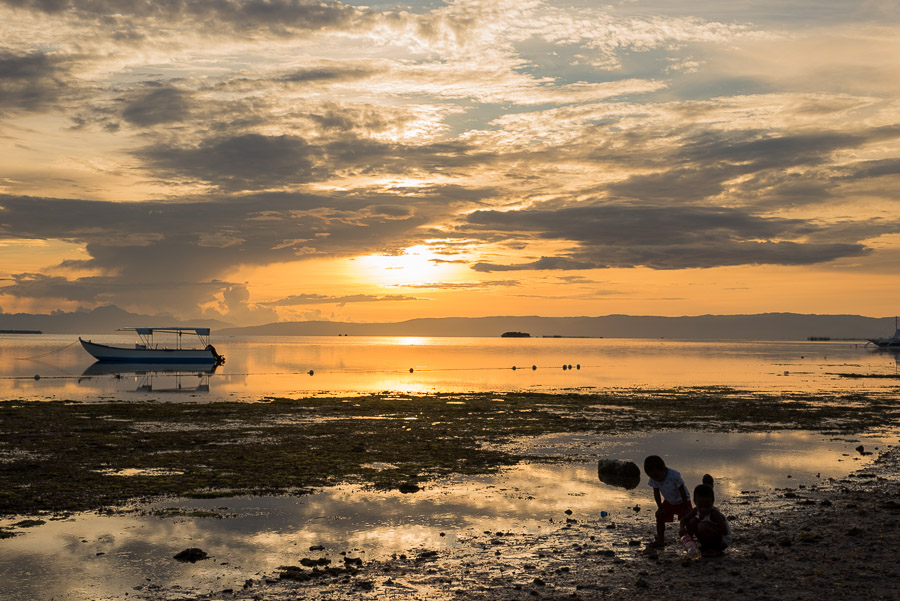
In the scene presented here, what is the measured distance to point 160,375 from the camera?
83.8m

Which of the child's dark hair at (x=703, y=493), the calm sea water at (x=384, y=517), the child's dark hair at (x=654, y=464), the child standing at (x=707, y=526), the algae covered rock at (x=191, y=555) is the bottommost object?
the calm sea water at (x=384, y=517)

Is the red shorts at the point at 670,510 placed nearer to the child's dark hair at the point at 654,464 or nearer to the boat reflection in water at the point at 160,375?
the child's dark hair at the point at 654,464

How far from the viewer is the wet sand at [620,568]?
11.4m

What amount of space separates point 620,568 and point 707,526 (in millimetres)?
1955

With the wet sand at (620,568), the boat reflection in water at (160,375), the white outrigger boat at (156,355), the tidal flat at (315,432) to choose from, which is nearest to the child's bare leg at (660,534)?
the wet sand at (620,568)

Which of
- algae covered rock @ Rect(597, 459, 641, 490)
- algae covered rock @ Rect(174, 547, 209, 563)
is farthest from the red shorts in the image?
algae covered rock @ Rect(174, 547, 209, 563)

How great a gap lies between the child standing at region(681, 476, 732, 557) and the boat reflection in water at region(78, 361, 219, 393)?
51818 mm

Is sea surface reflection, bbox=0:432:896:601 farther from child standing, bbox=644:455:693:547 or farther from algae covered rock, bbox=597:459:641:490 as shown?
child standing, bbox=644:455:693:547

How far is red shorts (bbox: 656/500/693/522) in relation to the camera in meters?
14.2

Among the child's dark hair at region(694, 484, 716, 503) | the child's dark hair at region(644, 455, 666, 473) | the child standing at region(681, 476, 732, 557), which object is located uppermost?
the child's dark hair at region(644, 455, 666, 473)

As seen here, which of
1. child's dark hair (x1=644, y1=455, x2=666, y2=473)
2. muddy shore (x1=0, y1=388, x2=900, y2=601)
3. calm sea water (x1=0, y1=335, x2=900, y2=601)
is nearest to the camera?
muddy shore (x1=0, y1=388, x2=900, y2=601)

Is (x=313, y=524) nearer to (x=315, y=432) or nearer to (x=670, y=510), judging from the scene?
(x=670, y=510)

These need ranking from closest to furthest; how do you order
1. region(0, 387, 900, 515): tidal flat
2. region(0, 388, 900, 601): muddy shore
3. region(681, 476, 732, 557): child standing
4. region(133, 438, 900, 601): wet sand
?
region(133, 438, 900, 601): wet sand
region(0, 388, 900, 601): muddy shore
region(681, 476, 732, 557): child standing
region(0, 387, 900, 515): tidal flat

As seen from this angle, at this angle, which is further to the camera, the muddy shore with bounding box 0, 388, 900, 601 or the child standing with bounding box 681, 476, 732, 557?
the child standing with bounding box 681, 476, 732, 557
